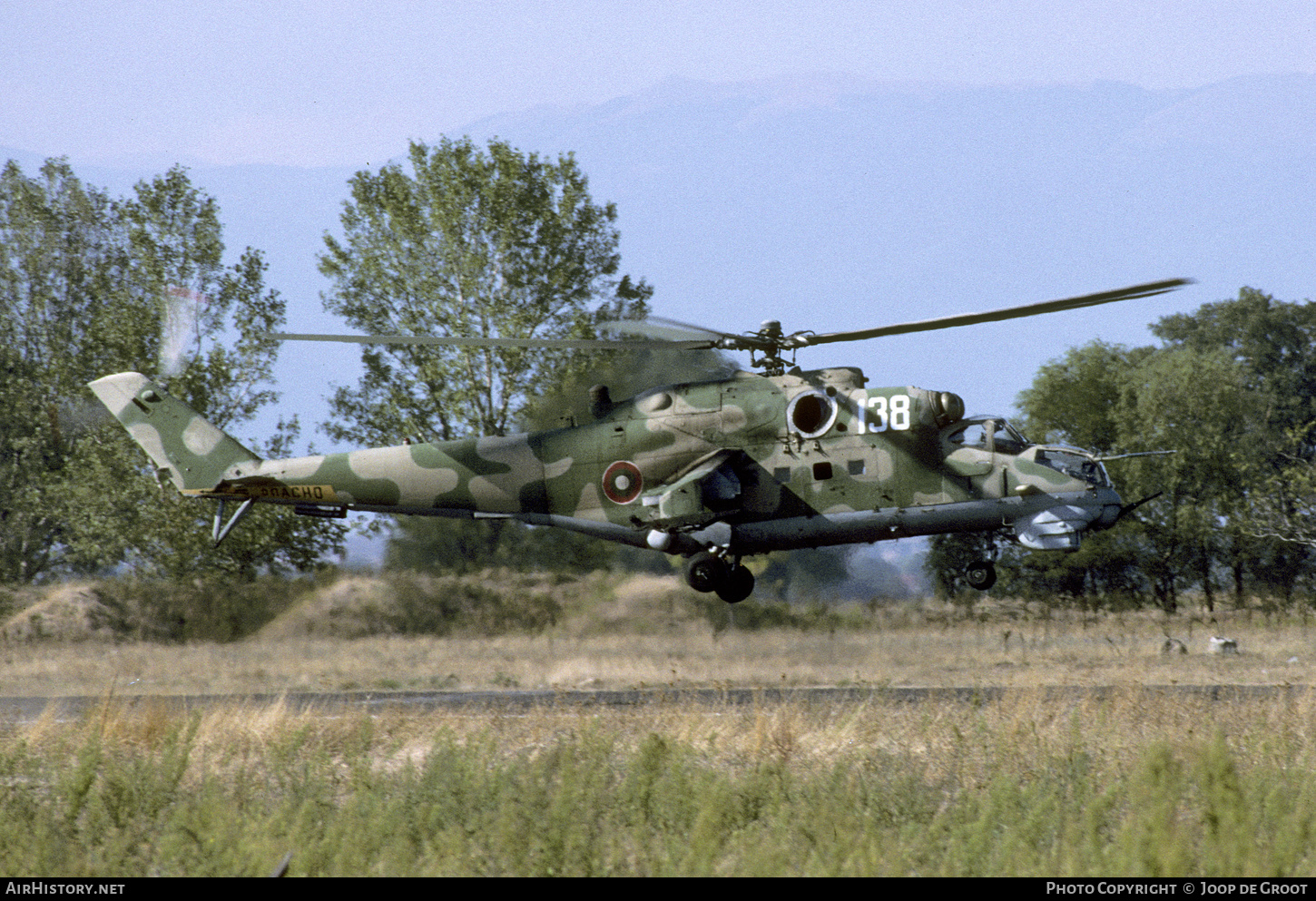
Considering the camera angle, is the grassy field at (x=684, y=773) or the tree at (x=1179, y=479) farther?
the tree at (x=1179, y=479)

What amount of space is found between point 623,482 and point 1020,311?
6.48 m

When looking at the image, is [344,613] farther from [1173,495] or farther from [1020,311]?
[1173,495]

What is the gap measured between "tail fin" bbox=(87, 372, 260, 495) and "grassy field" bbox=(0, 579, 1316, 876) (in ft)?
12.7

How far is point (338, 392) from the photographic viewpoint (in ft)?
124

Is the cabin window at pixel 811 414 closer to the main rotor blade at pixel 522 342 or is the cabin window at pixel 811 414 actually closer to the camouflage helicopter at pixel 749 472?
the camouflage helicopter at pixel 749 472

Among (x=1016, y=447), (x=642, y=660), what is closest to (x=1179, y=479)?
(x=642, y=660)

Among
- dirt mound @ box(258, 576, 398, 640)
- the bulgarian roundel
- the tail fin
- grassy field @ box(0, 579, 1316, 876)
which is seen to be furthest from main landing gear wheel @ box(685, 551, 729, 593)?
dirt mound @ box(258, 576, 398, 640)

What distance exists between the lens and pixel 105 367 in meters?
38.8

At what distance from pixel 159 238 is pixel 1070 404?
29.3 meters

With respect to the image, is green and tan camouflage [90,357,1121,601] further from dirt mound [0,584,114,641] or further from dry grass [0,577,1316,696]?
dirt mound [0,584,114,641]

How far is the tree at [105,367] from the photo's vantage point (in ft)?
114

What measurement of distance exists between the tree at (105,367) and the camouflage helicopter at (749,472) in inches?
350

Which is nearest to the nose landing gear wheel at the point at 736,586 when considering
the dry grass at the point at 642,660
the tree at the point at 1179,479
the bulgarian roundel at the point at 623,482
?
the bulgarian roundel at the point at 623,482
